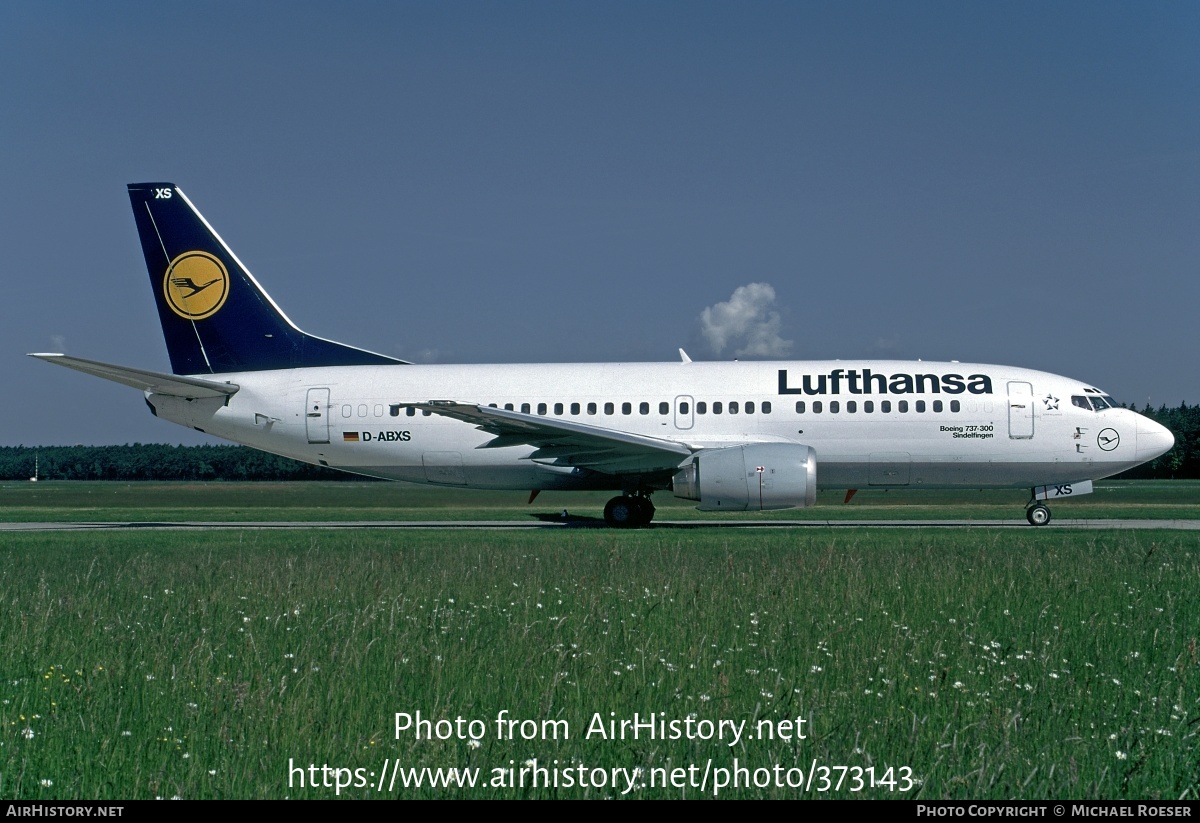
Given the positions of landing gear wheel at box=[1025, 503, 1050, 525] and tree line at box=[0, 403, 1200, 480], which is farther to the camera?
tree line at box=[0, 403, 1200, 480]

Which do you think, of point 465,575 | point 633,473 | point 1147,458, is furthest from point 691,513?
point 465,575

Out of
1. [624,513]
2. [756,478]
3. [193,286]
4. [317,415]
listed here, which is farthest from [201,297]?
[756,478]

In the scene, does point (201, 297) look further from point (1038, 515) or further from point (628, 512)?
point (1038, 515)

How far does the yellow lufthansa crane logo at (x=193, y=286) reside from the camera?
80.9ft

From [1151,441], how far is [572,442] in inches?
496

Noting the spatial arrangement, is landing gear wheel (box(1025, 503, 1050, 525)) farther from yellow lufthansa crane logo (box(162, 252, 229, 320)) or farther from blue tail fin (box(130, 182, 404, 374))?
yellow lufthansa crane logo (box(162, 252, 229, 320))

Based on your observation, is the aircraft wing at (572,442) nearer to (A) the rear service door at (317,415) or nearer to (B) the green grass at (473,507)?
(A) the rear service door at (317,415)

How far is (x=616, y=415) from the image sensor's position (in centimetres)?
2308

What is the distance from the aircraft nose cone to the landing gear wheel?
2.34 metres

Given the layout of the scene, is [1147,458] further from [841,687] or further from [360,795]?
[360,795]

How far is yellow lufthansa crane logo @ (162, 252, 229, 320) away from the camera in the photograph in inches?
971

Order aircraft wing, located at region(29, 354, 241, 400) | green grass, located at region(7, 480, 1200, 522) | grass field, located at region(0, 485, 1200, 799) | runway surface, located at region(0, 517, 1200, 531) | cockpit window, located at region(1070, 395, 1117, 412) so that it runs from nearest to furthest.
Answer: grass field, located at region(0, 485, 1200, 799) → aircraft wing, located at region(29, 354, 241, 400) → runway surface, located at region(0, 517, 1200, 531) → cockpit window, located at region(1070, 395, 1117, 412) → green grass, located at region(7, 480, 1200, 522)

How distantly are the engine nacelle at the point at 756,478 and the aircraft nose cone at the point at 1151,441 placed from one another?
300 inches

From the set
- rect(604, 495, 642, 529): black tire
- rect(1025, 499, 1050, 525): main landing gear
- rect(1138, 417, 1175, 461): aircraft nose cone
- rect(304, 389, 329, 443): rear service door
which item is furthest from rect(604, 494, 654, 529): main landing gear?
rect(1138, 417, 1175, 461): aircraft nose cone
